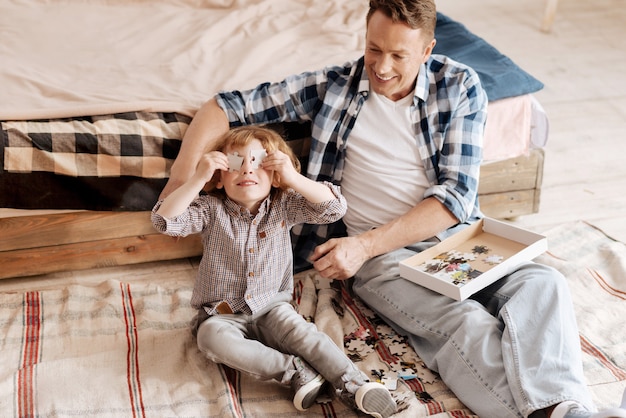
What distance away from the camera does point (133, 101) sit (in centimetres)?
229

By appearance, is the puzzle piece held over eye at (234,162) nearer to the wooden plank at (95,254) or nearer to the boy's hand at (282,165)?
the boy's hand at (282,165)

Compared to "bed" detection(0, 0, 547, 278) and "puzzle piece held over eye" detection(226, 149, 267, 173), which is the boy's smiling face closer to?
"puzzle piece held over eye" detection(226, 149, 267, 173)

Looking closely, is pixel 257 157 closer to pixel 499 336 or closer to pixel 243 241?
pixel 243 241

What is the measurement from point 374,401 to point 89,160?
Answer: 3.45ft

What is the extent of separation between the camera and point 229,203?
191cm

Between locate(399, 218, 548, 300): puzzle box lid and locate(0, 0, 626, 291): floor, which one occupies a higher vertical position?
locate(399, 218, 548, 300): puzzle box lid

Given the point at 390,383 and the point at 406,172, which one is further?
the point at 406,172

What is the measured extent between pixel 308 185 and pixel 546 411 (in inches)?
28.6

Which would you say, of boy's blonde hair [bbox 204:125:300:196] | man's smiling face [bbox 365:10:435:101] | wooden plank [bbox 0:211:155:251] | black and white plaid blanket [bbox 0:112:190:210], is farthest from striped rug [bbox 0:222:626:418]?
man's smiling face [bbox 365:10:435:101]

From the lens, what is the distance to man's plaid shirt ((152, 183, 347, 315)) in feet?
6.19

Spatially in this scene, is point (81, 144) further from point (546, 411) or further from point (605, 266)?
point (605, 266)

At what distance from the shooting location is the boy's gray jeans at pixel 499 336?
1666mm

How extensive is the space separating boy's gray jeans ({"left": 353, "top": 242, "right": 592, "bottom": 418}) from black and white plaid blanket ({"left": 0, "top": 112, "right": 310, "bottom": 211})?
68cm

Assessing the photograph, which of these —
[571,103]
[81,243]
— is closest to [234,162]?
[81,243]
